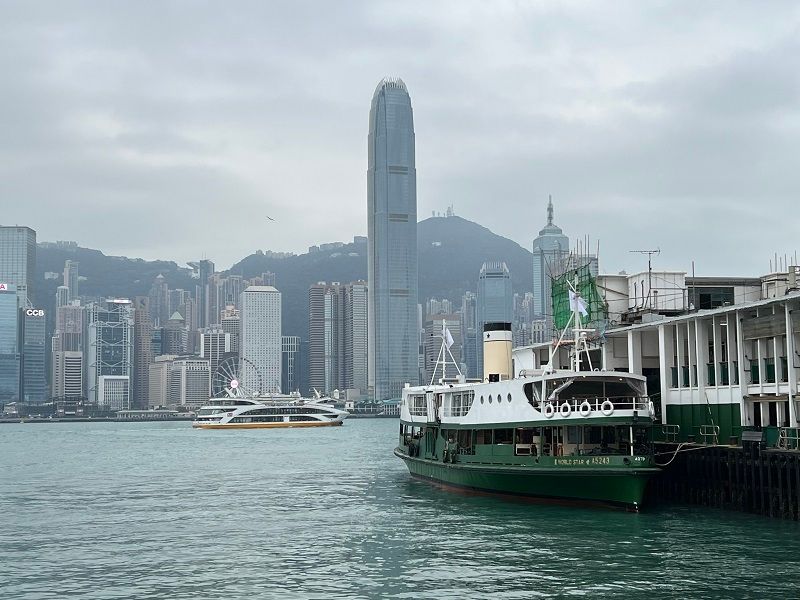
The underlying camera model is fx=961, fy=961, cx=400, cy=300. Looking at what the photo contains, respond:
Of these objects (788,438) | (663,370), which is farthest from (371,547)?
(663,370)

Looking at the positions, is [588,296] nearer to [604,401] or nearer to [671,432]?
[671,432]

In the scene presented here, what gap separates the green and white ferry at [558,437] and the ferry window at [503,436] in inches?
1.8

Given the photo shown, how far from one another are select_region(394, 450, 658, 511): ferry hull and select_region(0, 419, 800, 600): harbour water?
689 millimetres

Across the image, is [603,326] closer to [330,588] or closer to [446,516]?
[446,516]

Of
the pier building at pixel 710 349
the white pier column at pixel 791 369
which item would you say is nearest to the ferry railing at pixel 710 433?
the pier building at pixel 710 349

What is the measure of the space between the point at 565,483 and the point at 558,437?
6.87 feet

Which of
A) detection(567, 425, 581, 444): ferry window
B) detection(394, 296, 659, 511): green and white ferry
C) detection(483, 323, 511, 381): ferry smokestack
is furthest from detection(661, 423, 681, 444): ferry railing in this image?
detection(483, 323, 511, 381): ferry smokestack

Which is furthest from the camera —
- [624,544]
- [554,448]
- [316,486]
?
[316,486]

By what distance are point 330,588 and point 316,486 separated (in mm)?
31792

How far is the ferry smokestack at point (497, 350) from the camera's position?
5138cm

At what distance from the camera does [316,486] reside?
197ft

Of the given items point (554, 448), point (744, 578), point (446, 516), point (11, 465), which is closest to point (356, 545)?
point (446, 516)

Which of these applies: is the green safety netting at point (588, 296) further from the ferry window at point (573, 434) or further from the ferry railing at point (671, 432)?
the ferry window at point (573, 434)

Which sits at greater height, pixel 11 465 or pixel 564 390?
pixel 564 390
